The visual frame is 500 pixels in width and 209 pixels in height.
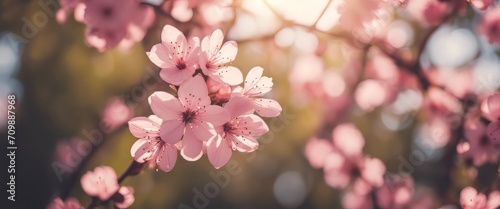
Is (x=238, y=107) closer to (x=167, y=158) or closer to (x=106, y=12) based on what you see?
(x=167, y=158)

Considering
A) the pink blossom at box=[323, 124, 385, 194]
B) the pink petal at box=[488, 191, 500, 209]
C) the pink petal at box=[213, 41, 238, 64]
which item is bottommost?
the pink blossom at box=[323, 124, 385, 194]

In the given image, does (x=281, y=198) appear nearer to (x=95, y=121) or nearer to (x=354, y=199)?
(x=354, y=199)

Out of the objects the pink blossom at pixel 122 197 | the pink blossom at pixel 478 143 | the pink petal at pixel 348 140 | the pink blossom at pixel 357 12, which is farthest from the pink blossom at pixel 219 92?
the pink petal at pixel 348 140

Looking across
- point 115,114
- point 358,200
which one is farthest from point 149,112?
point 358,200

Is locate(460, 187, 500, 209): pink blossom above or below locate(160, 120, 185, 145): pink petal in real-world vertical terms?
below

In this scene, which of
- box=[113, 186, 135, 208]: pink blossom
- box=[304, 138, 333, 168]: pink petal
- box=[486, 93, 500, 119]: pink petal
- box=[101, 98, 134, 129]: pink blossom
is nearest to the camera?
box=[113, 186, 135, 208]: pink blossom

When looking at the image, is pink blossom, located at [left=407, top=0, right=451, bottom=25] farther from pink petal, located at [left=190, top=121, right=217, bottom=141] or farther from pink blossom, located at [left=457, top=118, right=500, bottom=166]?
pink petal, located at [left=190, top=121, right=217, bottom=141]

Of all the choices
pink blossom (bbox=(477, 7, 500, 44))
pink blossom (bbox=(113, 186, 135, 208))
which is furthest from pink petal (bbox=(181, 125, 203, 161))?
pink blossom (bbox=(477, 7, 500, 44))
